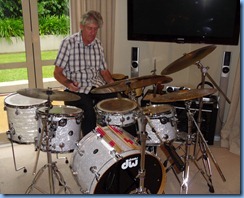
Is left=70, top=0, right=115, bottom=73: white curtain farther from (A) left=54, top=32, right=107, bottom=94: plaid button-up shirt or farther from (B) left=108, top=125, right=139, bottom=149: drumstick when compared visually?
(B) left=108, top=125, right=139, bottom=149: drumstick

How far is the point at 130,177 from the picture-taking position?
1.82 meters

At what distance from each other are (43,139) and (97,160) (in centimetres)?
48

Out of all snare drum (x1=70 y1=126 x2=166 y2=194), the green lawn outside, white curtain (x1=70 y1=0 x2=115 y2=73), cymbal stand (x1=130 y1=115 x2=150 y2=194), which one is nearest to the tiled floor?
snare drum (x1=70 y1=126 x2=166 y2=194)

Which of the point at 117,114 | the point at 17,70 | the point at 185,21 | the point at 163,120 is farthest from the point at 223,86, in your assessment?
the point at 17,70

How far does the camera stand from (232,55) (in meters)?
2.72

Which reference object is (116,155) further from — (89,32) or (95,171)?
(89,32)

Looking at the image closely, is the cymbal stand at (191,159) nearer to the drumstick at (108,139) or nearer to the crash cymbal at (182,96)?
the crash cymbal at (182,96)

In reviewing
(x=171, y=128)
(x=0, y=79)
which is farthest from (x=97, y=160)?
(x=0, y=79)

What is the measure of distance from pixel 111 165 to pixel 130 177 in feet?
0.67

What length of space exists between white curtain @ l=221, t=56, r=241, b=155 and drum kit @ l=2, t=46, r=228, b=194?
49cm

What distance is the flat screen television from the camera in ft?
8.15

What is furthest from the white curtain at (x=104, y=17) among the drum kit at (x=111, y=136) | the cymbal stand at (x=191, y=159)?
the cymbal stand at (x=191, y=159)

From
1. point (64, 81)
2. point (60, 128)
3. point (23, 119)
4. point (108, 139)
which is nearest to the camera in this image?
point (108, 139)

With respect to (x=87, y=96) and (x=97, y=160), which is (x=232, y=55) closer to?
(x=87, y=96)
